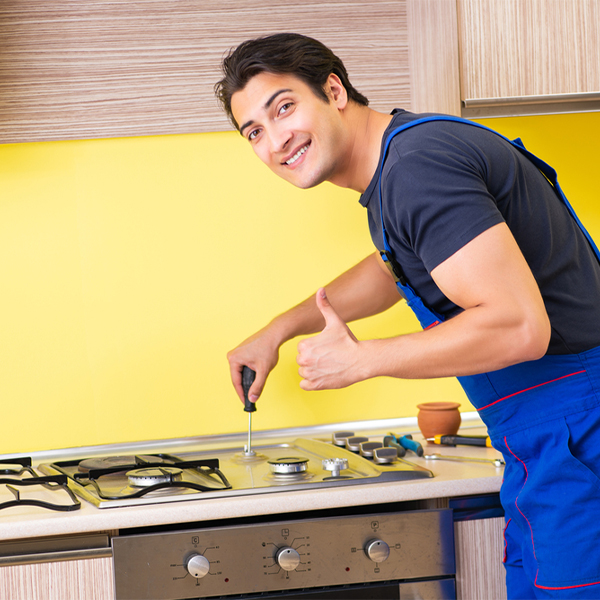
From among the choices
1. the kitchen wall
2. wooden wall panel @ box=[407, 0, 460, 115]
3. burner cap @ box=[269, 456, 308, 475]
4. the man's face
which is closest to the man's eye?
the man's face

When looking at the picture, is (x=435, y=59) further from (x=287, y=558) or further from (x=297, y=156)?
(x=287, y=558)

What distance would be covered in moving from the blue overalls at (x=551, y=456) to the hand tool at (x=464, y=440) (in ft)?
1.18

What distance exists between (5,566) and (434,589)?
2.35 ft

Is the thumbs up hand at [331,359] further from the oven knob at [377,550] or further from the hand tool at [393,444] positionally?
the hand tool at [393,444]

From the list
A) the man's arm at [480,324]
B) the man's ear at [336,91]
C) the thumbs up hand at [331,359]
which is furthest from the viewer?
the man's ear at [336,91]

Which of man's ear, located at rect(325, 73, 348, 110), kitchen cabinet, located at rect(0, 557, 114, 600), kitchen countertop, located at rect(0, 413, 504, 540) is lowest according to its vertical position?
kitchen cabinet, located at rect(0, 557, 114, 600)

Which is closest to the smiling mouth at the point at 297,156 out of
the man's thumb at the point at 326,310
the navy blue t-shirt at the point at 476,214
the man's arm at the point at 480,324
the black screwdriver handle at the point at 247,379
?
the navy blue t-shirt at the point at 476,214

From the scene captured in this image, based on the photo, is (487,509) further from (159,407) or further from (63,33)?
(63,33)

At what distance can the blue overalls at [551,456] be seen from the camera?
3.31 feet

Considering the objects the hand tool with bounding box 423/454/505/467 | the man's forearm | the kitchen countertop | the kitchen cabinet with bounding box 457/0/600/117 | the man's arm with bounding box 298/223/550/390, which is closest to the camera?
the man's arm with bounding box 298/223/550/390

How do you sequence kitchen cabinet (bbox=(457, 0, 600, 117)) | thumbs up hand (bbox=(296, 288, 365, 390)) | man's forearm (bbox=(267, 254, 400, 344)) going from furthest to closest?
1. man's forearm (bbox=(267, 254, 400, 344))
2. kitchen cabinet (bbox=(457, 0, 600, 117))
3. thumbs up hand (bbox=(296, 288, 365, 390))

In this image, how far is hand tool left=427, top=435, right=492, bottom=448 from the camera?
1.47 m

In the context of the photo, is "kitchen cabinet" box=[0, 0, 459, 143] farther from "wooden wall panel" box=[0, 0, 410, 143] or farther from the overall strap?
the overall strap

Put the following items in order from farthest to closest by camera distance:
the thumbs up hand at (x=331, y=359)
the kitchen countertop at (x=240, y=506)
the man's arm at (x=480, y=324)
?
1. the kitchen countertop at (x=240, y=506)
2. the thumbs up hand at (x=331, y=359)
3. the man's arm at (x=480, y=324)
